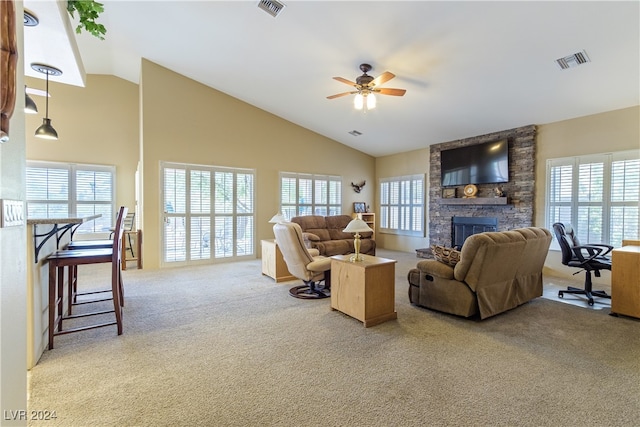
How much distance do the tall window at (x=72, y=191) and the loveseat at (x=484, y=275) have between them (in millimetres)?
6676

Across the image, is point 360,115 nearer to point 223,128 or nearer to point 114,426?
point 223,128

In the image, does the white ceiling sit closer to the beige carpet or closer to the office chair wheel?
the beige carpet

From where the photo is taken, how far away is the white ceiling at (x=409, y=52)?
3.29 m

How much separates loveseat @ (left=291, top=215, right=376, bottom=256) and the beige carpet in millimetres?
2524

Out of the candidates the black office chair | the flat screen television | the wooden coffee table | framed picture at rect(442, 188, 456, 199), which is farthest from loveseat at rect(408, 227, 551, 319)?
framed picture at rect(442, 188, 456, 199)

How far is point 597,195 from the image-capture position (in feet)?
16.2

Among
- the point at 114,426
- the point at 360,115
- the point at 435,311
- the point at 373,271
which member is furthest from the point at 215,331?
the point at 360,115

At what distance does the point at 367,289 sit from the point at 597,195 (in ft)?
15.2

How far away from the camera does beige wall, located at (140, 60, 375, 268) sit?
5754mm

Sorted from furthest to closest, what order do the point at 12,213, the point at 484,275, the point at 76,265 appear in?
the point at 484,275 < the point at 76,265 < the point at 12,213

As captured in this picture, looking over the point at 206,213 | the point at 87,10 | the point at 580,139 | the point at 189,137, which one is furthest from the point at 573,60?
the point at 206,213

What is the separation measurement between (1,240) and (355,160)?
8112 millimetres

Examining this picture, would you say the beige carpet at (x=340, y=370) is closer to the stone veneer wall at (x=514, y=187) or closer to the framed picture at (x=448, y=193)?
the stone veneer wall at (x=514, y=187)

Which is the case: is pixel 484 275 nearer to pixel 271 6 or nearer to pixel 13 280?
pixel 13 280
